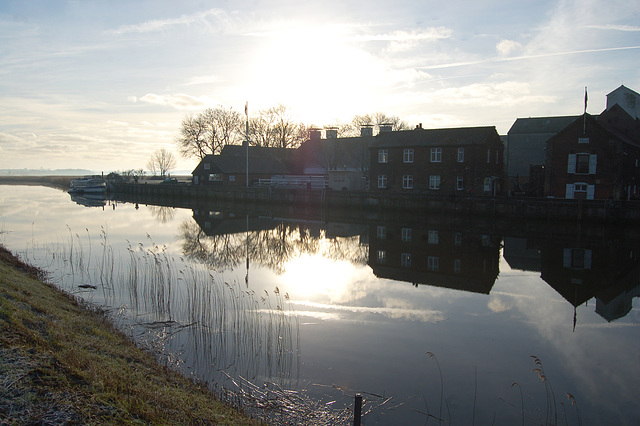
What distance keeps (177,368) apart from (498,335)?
7.09m

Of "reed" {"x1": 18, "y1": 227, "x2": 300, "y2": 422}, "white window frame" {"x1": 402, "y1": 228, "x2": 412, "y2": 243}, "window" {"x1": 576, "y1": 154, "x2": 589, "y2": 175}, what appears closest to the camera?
"reed" {"x1": 18, "y1": 227, "x2": 300, "y2": 422}

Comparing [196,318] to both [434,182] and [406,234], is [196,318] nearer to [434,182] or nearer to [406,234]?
[406,234]

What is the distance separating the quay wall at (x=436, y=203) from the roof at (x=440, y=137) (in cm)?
687

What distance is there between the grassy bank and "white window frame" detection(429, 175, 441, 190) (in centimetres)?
3583

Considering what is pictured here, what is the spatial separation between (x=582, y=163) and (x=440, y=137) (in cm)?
1177

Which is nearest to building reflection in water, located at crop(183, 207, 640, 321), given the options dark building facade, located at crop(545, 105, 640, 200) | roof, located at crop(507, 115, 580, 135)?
dark building facade, located at crop(545, 105, 640, 200)

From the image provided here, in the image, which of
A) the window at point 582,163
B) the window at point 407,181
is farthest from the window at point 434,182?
the window at point 582,163

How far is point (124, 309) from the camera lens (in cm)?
1101

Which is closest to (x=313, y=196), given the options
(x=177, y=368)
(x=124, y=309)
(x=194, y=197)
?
(x=194, y=197)

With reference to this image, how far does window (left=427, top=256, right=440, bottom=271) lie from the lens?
58.3 feet

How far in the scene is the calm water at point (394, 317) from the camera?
763cm

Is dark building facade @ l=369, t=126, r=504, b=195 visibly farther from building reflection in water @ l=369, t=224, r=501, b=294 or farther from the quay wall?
building reflection in water @ l=369, t=224, r=501, b=294

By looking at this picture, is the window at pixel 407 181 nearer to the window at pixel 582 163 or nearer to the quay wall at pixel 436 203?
the quay wall at pixel 436 203

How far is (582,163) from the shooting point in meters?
34.8
